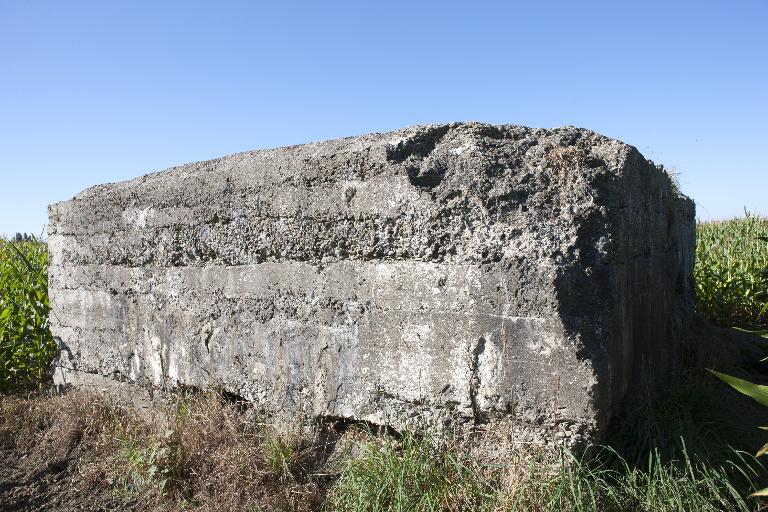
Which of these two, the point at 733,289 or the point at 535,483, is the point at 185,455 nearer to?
the point at 535,483

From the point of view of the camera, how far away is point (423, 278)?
2.65m

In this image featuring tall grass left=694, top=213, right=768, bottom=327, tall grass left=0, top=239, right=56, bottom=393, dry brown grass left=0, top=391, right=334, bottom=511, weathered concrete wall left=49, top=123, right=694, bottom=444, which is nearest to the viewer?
weathered concrete wall left=49, top=123, right=694, bottom=444

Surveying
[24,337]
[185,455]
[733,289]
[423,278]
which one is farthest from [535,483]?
[733,289]

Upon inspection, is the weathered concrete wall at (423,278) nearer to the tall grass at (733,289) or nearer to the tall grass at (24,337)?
the tall grass at (24,337)

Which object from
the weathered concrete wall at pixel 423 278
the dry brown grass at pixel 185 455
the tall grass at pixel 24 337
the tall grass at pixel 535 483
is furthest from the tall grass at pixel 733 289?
the tall grass at pixel 24 337

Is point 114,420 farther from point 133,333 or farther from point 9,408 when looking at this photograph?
point 9,408

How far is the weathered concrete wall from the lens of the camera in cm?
245

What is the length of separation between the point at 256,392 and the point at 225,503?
0.64 meters

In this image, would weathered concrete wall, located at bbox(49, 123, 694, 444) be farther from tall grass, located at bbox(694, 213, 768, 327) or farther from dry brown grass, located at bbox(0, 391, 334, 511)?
tall grass, located at bbox(694, 213, 768, 327)

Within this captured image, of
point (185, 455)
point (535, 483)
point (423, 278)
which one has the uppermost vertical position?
point (423, 278)

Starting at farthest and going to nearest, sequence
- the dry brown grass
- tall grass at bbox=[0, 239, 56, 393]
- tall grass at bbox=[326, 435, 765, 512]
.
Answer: tall grass at bbox=[0, 239, 56, 393], the dry brown grass, tall grass at bbox=[326, 435, 765, 512]

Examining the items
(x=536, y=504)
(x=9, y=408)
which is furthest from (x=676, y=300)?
(x=9, y=408)

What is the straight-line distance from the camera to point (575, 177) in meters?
2.59

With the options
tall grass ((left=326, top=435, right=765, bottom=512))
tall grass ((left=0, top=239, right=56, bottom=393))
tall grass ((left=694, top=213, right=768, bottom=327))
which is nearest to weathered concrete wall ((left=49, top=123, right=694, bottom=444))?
tall grass ((left=326, top=435, right=765, bottom=512))
